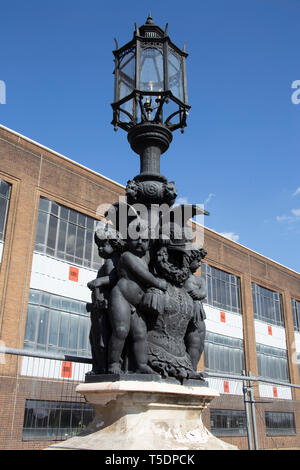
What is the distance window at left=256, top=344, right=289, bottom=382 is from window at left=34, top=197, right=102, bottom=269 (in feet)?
51.5

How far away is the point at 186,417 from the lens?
13.2 feet

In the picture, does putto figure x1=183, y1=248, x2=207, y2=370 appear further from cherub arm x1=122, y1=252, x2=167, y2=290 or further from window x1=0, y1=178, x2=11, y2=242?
window x1=0, y1=178, x2=11, y2=242

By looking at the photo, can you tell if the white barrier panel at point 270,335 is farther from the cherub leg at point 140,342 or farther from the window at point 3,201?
the cherub leg at point 140,342

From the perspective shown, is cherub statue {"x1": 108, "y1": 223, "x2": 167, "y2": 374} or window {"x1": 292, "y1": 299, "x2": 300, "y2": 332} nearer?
cherub statue {"x1": 108, "y1": 223, "x2": 167, "y2": 374}

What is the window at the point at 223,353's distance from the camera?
26731 millimetres

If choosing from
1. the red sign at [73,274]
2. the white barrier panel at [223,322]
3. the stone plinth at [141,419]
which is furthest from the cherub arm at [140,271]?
the white barrier panel at [223,322]

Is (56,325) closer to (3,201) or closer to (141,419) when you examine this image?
(3,201)

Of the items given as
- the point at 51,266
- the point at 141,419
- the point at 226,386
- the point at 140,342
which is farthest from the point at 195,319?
the point at 226,386

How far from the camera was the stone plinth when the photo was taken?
361 cm

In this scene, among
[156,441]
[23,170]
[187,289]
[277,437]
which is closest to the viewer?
[156,441]

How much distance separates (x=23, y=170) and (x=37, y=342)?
25.5 feet

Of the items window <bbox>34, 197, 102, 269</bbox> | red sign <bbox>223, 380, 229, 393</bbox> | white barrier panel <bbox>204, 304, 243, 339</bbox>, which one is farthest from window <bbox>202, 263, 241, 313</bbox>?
window <bbox>34, 197, 102, 269</bbox>
